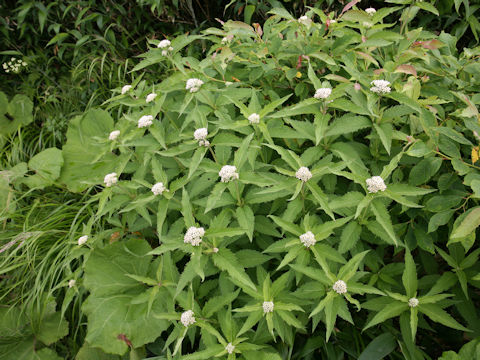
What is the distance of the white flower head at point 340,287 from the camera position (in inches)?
44.8

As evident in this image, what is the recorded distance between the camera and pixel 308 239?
1168 millimetres

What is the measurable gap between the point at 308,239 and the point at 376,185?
0.28 metres

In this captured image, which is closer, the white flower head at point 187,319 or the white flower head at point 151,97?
the white flower head at point 187,319

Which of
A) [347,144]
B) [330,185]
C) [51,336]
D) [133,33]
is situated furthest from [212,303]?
[133,33]

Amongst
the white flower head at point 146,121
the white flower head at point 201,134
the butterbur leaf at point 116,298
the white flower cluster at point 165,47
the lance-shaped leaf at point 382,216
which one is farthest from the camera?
the white flower cluster at point 165,47

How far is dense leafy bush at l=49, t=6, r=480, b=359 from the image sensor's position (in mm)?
1191

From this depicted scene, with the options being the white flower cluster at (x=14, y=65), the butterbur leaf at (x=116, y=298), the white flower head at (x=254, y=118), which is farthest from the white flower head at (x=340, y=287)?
the white flower cluster at (x=14, y=65)

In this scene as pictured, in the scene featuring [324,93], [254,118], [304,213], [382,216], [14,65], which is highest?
[324,93]

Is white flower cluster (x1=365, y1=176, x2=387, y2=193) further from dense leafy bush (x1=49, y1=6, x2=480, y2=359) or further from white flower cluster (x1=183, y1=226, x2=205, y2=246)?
white flower cluster (x1=183, y1=226, x2=205, y2=246)

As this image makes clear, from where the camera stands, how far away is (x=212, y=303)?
132cm

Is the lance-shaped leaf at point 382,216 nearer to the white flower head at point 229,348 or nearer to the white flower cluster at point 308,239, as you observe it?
the white flower cluster at point 308,239

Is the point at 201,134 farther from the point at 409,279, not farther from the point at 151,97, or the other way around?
the point at 409,279

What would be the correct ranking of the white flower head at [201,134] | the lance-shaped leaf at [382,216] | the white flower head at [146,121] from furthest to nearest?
the white flower head at [146,121]
the white flower head at [201,134]
the lance-shaped leaf at [382,216]

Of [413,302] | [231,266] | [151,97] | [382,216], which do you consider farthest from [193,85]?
[413,302]
